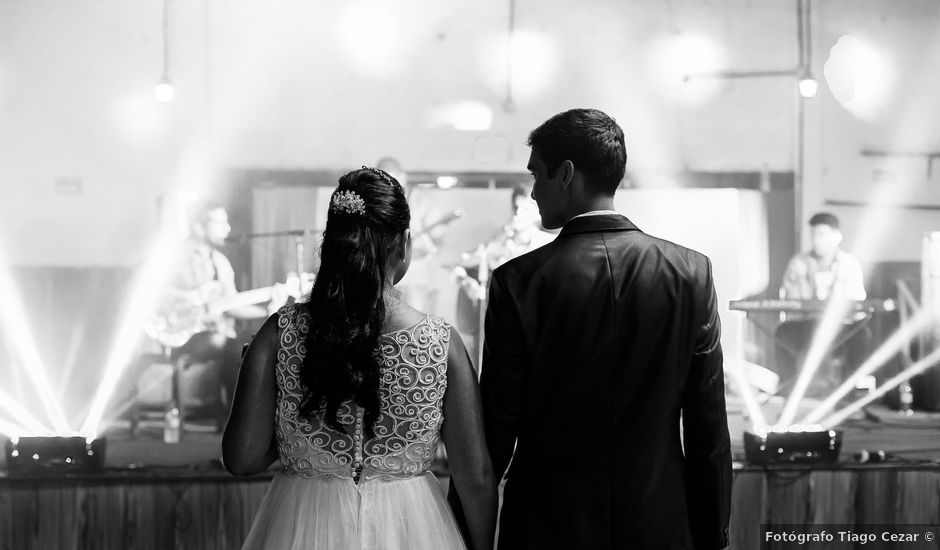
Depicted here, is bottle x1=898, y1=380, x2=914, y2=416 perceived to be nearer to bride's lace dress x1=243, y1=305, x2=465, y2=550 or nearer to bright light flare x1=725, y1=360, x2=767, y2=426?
bright light flare x1=725, y1=360, x2=767, y2=426

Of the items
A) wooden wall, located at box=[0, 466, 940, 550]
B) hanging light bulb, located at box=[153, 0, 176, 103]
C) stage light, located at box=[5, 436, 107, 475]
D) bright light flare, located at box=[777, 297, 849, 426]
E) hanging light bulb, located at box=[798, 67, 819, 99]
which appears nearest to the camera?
wooden wall, located at box=[0, 466, 940, 550]

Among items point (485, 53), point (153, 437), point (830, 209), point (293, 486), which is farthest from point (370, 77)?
point (293, 486)

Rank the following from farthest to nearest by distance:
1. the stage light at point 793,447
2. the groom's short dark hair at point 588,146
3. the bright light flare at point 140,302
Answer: the bright light flare at point 140,302
the stage light at point 793,447
the groom's short dark hair at point 588,146

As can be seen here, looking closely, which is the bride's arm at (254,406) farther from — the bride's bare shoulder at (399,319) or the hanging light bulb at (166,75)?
the hanging light bulb at (166,75)

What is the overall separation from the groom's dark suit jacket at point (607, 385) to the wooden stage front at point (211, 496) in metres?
2.39

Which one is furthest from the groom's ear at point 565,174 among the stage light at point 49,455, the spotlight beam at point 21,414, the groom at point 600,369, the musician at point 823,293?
the spotlight beam at point 21,414

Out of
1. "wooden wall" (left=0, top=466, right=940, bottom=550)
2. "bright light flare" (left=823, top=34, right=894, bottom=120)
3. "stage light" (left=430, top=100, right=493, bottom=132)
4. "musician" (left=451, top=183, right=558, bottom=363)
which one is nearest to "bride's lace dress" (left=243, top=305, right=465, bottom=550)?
"wooden wall" (left=0, top=466, right=940, bottom=550)

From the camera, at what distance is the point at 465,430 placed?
1771mm

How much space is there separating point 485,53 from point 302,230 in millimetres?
1284

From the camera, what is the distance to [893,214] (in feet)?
15.6

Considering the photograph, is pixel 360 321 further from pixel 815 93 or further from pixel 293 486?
pixel 815 93

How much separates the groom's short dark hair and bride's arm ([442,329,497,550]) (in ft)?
1.33

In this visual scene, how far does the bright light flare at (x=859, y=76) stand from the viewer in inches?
187

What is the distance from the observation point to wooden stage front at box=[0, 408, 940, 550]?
12.5 feet
